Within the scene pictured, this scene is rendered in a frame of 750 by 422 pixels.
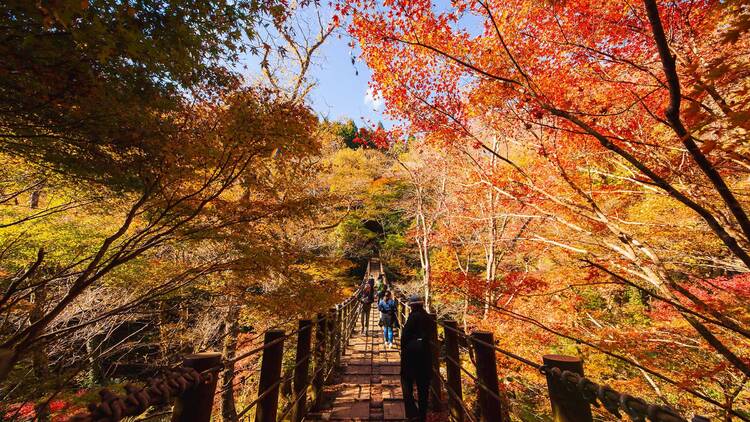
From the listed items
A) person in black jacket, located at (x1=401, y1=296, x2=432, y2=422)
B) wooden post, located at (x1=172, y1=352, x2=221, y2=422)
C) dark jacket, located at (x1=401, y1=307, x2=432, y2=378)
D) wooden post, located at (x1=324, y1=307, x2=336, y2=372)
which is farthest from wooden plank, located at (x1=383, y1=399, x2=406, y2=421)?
wooden post, located at (x1=172, y1=352, x2=221, y2=422)

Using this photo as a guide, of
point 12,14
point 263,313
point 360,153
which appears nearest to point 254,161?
point 12,14

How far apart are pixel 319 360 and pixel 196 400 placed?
3052mm

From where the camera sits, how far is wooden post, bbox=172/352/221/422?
158cm

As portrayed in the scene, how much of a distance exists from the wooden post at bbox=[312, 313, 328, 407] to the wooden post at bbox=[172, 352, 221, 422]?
8.49 ft

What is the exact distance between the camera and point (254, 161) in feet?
Result: 17.6

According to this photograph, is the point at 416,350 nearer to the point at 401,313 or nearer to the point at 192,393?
the point at 192,393

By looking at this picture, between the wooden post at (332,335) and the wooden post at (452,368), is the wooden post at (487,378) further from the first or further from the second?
the wooden post at (332,335)

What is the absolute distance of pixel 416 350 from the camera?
3645mm

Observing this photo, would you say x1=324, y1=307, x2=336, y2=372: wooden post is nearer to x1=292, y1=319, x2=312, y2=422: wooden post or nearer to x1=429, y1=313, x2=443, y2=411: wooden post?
x1=292, y1=319, x2=312, y2=422: wooden post

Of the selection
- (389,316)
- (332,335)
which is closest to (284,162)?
(332,335)

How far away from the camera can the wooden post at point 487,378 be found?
7.80 ft

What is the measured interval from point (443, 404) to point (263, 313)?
6397 mm

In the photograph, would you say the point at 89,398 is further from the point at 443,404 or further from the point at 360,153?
the point at 360,153

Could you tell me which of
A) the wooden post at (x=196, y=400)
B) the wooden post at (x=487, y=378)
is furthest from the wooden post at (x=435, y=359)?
the wooden post at (x=196, y=400)
